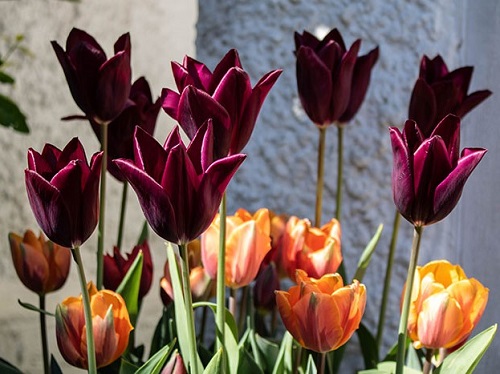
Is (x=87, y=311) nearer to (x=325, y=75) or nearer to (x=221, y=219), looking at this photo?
(x=221, y=219)

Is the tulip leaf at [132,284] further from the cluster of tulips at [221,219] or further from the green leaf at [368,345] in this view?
the green leaf at [368,345]

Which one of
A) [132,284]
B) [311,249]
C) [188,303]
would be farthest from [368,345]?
[188,303]

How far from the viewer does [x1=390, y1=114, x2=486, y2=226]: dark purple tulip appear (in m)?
0.63

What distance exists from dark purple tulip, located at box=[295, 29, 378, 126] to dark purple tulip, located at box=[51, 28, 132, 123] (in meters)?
0.18

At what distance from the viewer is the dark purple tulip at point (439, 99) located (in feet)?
2.85

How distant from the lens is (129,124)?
88 centimetres

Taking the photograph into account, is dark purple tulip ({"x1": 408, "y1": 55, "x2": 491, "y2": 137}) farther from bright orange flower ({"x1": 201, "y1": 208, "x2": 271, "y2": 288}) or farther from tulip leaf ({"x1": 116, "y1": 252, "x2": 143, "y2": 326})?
tulip leaf ({"x1": 116, "y1": 252, "x2": 143, "y2": 326})

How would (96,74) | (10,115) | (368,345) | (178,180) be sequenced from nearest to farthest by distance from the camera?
(178,180) < (96,74) < (368,345) < (10,115)

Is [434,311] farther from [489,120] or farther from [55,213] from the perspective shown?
[489,120]

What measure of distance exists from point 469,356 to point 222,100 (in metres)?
0.31

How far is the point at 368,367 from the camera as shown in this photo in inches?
38.6

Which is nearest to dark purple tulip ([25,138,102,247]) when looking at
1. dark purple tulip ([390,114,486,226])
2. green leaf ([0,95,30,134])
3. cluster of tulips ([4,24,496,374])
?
cluster of tulips ([4,24,496,374])

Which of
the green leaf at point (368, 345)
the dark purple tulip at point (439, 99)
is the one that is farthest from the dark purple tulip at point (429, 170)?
the green leaf at point (368, 345)

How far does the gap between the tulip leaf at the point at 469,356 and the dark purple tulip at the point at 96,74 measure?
377 millimetres
